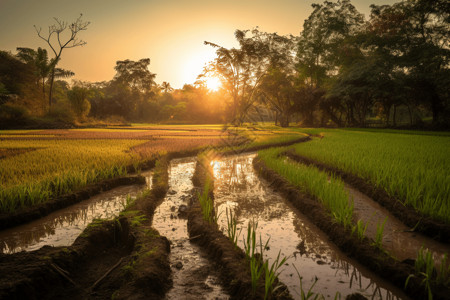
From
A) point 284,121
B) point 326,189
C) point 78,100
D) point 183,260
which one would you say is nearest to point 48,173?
point 183,260

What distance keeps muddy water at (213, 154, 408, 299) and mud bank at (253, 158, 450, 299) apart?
0.21ft

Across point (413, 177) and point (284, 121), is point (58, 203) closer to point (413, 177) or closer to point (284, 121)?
point (413, 177)

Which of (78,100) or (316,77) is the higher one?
(316,77)

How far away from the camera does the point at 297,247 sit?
2.55m

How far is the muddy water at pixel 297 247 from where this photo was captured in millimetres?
1924

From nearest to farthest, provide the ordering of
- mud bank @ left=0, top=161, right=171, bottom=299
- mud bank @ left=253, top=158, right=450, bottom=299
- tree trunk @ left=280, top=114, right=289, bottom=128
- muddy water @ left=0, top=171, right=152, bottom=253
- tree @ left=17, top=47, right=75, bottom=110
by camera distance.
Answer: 1. mud bank @ left=0, top=161, right=171, bottom=299
2. mud bank @ left=253, top=158, right=450, bottom=299
3. muddy water @ left=0, top=171, right=152, bottom=253
4. tree @ left=17, top=47, right=75, bottom=110
5. tree trunk @ left=280, top=114, right=289, bottom=128

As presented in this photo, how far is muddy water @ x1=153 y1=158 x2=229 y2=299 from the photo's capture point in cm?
184

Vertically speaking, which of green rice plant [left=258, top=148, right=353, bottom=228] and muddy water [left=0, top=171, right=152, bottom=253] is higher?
green rice plant [left=258, top=148, right=353, bottom=228]

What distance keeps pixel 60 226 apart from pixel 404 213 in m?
4.24

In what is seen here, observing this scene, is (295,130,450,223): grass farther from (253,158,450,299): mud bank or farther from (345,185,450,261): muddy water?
(253,158,450,299): mud bank

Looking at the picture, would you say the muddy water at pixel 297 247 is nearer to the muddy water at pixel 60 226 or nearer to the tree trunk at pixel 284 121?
the muddy water at pixel 60 226

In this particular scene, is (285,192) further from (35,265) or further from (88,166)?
(88,166)

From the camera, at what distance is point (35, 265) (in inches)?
69.2

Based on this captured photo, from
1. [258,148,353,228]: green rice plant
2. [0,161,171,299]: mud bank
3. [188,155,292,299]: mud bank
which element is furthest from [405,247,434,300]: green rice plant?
[0,161,171,299]: mud bank
